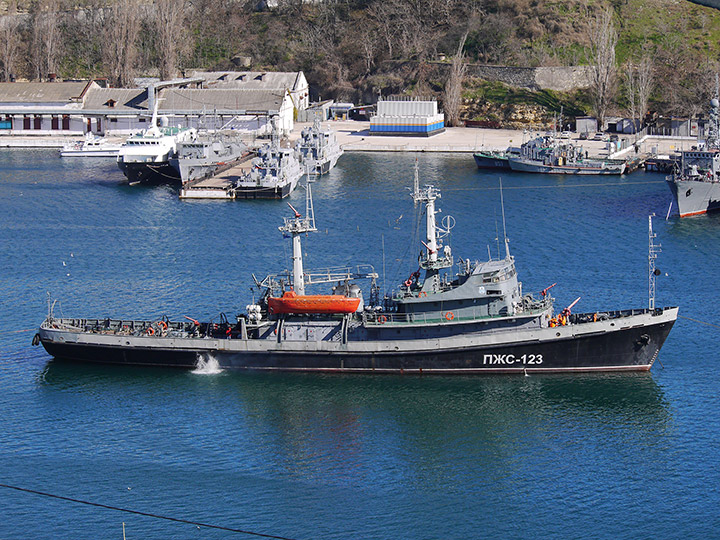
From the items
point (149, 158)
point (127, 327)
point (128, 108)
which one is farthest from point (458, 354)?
point (128, 108)

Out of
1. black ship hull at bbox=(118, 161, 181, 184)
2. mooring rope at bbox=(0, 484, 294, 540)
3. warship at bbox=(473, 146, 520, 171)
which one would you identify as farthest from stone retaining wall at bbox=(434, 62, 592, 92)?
mooring rope at bbox=(0, 484, 294, 540)

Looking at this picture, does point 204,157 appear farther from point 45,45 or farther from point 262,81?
point 45,45

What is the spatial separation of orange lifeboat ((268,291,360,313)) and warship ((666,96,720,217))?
42800 millimetres

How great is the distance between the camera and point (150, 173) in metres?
98.6

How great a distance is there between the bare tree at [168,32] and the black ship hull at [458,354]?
9797 centimetres

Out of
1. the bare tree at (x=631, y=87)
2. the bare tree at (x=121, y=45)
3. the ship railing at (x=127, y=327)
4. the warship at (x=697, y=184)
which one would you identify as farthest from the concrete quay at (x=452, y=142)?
the ship railing at (x=127, y=327)

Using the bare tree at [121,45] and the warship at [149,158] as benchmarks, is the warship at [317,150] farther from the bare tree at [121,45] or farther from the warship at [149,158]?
the bare tree at [121,45]

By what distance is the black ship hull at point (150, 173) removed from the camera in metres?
97.3

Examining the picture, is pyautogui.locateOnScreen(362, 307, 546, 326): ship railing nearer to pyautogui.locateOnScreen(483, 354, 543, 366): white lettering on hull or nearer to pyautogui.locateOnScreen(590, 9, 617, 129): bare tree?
pyautogui.locateOnScreen(483, 354, 543, 366): white lettering on hull

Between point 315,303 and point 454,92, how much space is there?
82.3 m

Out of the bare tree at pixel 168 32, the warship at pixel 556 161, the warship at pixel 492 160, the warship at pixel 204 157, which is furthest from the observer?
the bare tree at pixel 168 32

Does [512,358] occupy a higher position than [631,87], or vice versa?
[631,87]

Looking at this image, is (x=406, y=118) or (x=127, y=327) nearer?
(x=127, y=327)

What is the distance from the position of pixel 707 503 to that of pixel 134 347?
85.2 ft
